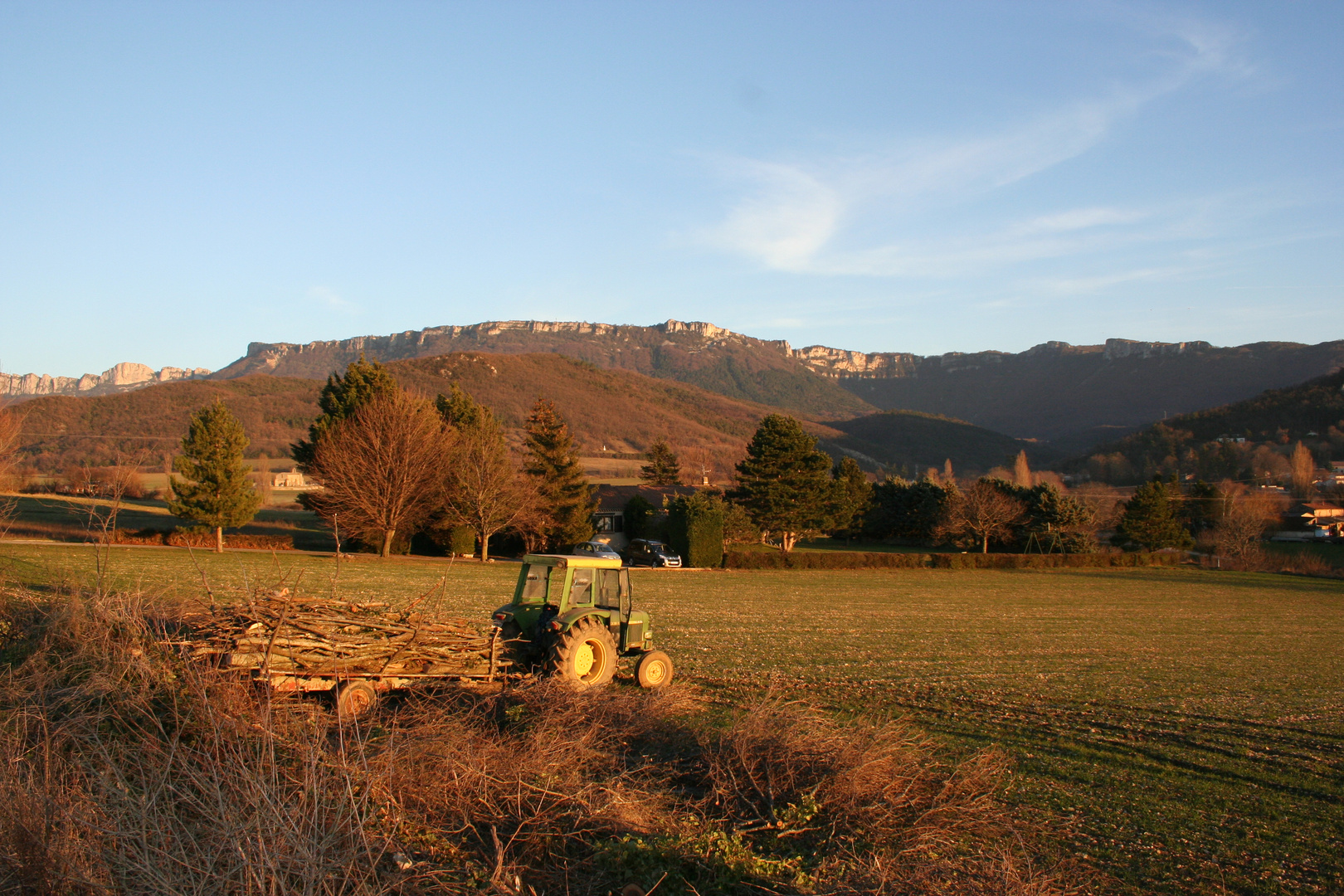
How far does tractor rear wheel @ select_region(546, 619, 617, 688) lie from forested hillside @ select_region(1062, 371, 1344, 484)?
11507 centimetres

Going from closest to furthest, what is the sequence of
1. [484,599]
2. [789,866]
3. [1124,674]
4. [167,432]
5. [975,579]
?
[789,866] < [1124,674] < [484,599] < [975,579] < [167,432]

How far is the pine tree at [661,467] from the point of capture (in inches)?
3211

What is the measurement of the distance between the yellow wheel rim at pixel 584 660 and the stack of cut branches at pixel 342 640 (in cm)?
106

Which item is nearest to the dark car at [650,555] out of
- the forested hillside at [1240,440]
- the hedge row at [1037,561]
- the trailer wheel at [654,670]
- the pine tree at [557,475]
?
the pine tree at [557,475]

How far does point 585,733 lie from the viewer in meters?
7.31

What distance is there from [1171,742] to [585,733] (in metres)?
7.92

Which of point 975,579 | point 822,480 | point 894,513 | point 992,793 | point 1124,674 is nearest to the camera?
point 992,793

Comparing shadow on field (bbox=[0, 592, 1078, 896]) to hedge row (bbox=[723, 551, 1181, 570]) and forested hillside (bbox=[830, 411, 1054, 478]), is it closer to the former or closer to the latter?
hedge row (bbox=[723, 551, 1181, 570])

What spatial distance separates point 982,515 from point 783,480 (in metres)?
17.3

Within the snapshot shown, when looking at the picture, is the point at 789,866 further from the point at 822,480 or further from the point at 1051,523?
the point at 1051,523

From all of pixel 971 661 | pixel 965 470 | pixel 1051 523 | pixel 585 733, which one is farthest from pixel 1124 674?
pixel 965 470

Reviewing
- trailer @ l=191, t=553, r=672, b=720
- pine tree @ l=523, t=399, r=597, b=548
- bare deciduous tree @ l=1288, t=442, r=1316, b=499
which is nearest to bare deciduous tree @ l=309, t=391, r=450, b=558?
pine tree @ l=523, t=399, r=597, b=548

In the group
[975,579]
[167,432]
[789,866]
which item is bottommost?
[975,579]

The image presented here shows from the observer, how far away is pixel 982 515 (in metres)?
62.4
